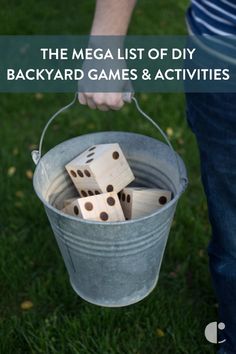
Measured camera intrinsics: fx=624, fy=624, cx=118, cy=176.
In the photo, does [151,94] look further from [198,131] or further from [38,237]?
[198,131]

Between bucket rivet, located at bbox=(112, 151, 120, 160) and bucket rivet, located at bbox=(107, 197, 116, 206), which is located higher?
bucket rivet, located at bbox=(112, 151, 120, 160)

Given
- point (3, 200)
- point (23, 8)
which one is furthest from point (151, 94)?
point (23, 8)

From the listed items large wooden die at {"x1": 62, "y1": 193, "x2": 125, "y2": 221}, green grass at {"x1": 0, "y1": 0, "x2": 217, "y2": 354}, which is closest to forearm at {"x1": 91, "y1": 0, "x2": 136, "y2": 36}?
large wooden die at {"x1": 62, "y1": 193, "x2": 125, "y2": 221}

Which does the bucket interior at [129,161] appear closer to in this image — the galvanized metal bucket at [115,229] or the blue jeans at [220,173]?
the galvanized metal bucket at [115,229]

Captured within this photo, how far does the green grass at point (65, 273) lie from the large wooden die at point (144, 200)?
0.50m

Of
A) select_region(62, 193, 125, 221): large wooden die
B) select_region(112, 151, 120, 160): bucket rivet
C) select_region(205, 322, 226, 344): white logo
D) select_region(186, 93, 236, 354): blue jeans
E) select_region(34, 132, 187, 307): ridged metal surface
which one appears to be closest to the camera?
select_region(186, 93, 236, 354): blue jeans

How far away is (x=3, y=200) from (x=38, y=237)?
346mm

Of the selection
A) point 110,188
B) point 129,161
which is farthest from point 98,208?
point 129,161

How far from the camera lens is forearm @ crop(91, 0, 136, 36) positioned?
175 centimetres

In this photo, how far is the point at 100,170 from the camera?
207 centimetres

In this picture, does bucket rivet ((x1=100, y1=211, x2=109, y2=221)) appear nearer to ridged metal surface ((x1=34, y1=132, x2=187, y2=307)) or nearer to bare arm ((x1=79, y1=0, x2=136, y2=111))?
ridged metal surface ((x1=34, y1=132, x2=187, y2=307))

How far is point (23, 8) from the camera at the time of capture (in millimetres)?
5000

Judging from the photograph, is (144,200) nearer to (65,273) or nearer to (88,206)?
(88,206)

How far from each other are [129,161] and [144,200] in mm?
248
